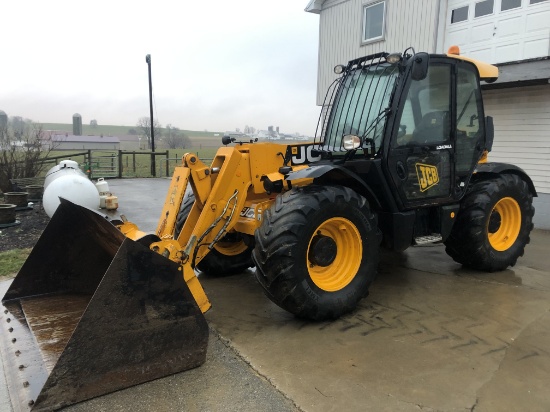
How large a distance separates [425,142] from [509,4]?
5.96m

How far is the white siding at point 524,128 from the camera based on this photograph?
7.98m

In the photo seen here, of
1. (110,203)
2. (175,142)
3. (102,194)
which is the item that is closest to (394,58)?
(110,203)

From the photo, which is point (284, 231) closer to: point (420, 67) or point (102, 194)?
point (420, 67)

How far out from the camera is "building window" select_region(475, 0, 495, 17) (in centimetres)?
881

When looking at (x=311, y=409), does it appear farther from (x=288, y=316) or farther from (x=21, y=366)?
(x=21, y=366)

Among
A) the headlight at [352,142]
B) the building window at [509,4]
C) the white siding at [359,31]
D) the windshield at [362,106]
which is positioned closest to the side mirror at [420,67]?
the windshield at [362,106]

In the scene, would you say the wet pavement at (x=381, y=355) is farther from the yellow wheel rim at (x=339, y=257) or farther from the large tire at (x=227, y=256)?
the yellow wheel rim at (x=339, y=257)

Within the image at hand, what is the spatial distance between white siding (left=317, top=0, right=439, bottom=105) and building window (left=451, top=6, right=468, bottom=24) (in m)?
0.36

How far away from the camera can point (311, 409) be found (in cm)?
265

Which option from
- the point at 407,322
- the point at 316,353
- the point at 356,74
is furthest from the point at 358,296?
the point at 356,74

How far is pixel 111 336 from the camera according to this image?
277 cm

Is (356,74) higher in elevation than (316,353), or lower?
higher

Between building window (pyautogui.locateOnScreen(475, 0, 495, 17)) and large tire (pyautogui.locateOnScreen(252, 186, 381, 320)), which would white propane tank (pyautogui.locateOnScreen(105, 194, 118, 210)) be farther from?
building window (pyautogui.locateOnScreen(475, 0, 495, 17))

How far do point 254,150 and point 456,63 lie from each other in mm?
2435
